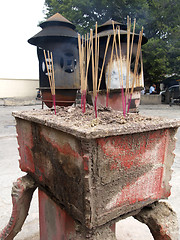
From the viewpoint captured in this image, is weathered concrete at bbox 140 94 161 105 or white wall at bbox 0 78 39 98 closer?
weathered concrete at bbox 140 94 161 105

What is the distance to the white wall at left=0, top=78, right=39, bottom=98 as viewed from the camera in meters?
15.9

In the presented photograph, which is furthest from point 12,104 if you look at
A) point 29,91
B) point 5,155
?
point 5,155

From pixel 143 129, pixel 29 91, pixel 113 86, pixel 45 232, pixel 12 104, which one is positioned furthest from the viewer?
pixel 29 91

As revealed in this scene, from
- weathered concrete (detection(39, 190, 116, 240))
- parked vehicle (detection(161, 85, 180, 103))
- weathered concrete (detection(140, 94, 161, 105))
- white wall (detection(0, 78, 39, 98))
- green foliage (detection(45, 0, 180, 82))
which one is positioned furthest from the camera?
white wall (detection(0, 78, 39, 98))

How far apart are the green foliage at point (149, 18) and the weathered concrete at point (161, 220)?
392 inches

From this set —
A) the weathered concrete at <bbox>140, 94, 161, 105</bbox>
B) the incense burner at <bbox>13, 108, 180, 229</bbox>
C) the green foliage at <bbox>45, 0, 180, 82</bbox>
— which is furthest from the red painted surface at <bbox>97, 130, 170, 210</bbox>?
the weathered concrete at <bbox>140, 94, 161, 105</bbox>

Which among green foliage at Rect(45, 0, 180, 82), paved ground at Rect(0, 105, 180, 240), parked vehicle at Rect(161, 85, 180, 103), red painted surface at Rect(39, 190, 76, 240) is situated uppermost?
green foliage at Rect(45, 0, 180, 82)

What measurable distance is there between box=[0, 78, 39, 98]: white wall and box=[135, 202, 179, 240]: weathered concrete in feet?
54.2

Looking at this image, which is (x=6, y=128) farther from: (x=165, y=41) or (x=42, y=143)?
(x=165, y=41)

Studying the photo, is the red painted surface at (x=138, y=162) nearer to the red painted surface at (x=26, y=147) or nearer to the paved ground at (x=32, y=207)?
the red painted surface at (x=26, y=147)

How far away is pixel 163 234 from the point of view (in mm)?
1089

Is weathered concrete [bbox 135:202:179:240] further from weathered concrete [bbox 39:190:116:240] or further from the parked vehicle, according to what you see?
the parked vehicle

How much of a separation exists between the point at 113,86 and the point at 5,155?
7.36 ft

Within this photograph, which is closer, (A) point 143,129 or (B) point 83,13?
(A) point 143,129
